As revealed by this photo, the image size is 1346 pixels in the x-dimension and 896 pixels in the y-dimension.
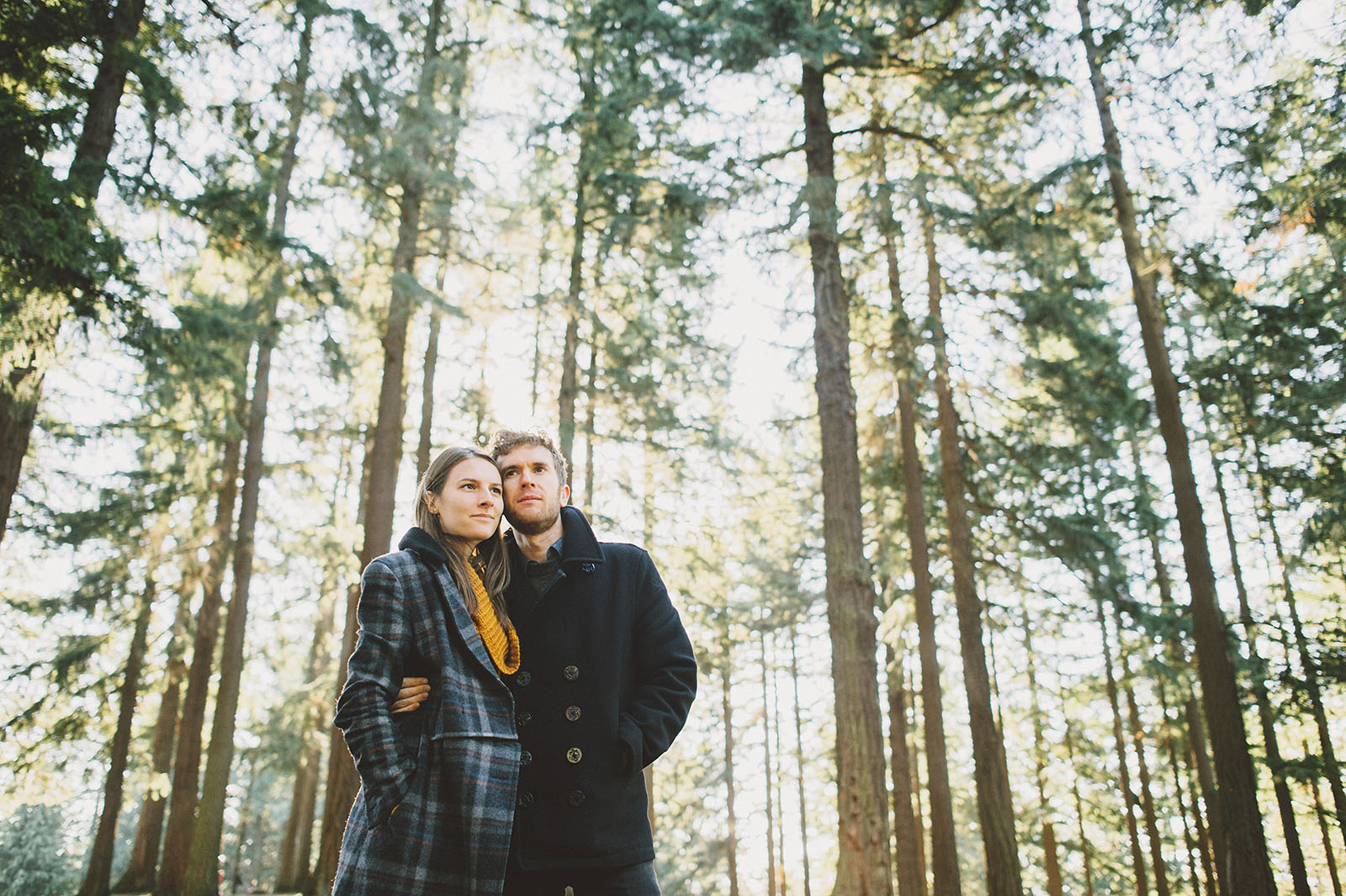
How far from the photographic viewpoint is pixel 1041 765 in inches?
829

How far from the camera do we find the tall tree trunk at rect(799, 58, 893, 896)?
699 cm

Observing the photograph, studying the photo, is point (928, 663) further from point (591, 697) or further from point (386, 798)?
point (386, 798)

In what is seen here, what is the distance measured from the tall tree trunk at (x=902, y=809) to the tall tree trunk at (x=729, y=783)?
6.51m

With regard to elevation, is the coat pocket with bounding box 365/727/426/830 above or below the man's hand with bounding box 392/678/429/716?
below

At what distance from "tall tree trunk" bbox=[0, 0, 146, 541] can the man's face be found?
19.0ft

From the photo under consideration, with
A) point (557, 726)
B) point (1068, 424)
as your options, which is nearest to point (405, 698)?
point (557, 726)

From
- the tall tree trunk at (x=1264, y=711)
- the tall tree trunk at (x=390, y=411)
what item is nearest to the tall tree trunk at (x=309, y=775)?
the tall tree trunk at (x=390, y=411)

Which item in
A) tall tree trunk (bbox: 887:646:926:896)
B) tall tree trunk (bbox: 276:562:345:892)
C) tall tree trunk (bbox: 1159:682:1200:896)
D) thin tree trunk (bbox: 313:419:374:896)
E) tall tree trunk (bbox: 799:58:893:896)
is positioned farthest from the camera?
tall tree trunk (bbox: 1159:682:1200:896)

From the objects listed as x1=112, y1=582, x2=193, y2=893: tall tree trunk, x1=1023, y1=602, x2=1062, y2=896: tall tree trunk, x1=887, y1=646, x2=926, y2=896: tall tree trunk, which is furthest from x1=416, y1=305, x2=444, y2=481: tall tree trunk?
x1=1023, y1=602, x2=1062, y2=896: tall tree trunk

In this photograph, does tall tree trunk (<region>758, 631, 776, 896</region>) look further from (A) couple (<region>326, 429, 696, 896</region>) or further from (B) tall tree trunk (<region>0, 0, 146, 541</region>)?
(A) couple (<region>326, 429, 696, 896</region>)

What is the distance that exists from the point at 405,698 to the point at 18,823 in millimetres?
32373

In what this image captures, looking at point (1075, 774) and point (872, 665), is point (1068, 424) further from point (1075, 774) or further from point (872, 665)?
point (1075, 774)

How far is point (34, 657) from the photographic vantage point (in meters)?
14.2

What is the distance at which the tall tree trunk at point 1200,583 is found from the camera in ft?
27.5
